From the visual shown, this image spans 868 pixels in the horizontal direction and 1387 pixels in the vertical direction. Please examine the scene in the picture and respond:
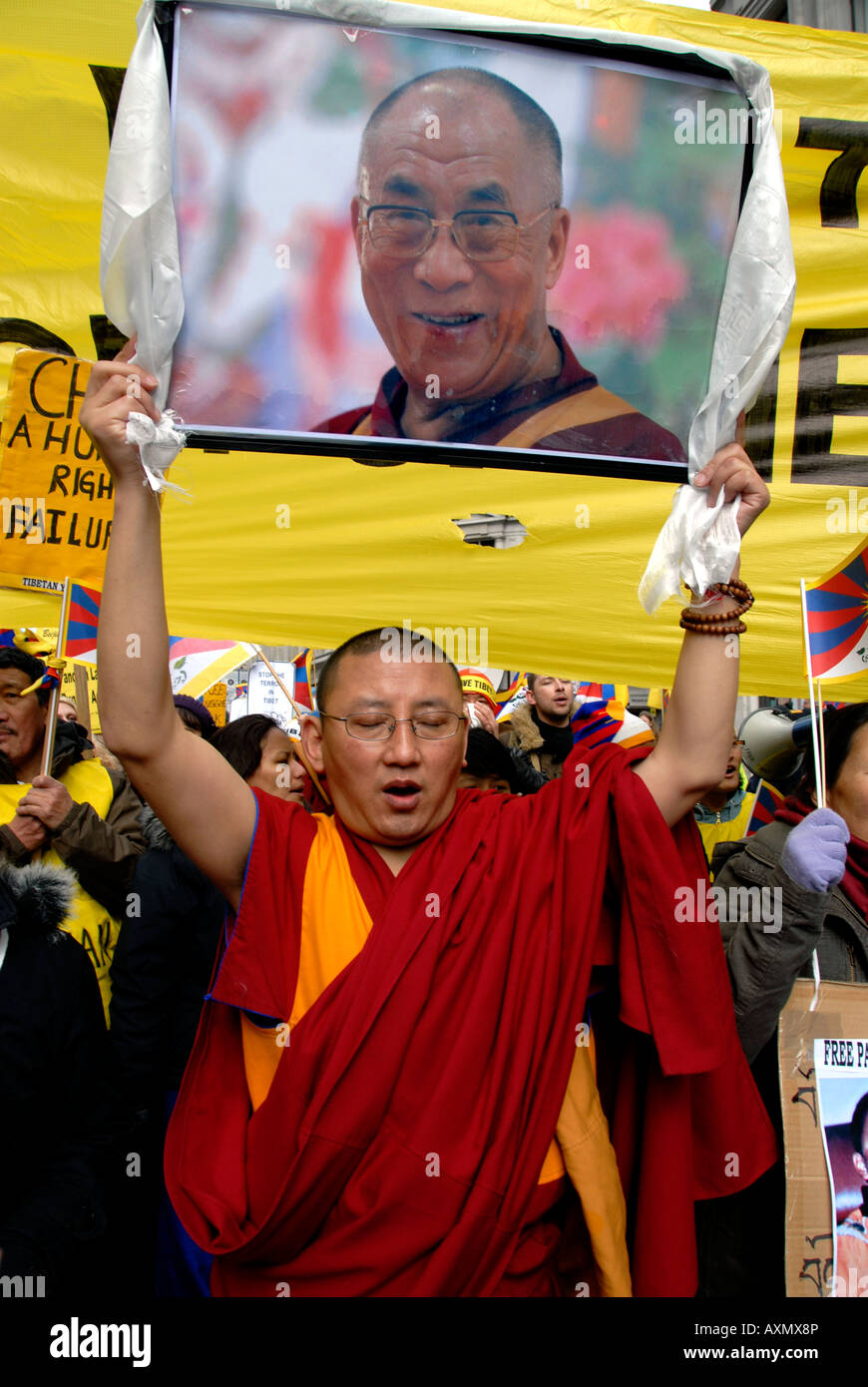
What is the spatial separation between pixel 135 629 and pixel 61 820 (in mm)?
1751

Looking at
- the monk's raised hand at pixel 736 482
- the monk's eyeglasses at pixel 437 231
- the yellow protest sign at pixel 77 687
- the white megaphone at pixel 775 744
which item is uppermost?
the yellow protest sign at pixel 77 687

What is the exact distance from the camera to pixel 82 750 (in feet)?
14.4

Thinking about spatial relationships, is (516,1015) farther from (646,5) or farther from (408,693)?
(646,5)

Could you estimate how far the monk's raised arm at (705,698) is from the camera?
1.99m

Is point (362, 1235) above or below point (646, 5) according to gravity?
below

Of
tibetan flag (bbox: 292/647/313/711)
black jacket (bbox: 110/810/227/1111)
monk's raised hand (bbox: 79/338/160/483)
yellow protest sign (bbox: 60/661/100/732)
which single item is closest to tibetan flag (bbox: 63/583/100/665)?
black jacket (bbox: 110/810/227/1111)

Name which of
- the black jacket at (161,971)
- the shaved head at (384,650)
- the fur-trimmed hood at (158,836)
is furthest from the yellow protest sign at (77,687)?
the shaved head at (384,650)

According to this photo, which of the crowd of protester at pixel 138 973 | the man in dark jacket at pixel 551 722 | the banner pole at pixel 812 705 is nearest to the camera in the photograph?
the crowd of protester at pixel 138 973

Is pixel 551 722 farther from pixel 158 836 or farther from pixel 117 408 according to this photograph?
Result: pixel 117 408

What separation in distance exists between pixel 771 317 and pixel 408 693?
3.18 ft

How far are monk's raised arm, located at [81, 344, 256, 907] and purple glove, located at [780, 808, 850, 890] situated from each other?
1.36m

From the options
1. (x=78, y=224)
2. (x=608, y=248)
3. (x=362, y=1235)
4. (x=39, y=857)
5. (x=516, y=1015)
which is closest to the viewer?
(x=362, y=1235)

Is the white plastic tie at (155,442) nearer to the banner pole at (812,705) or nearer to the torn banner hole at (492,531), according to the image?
the torn banner hole at (492,531)
